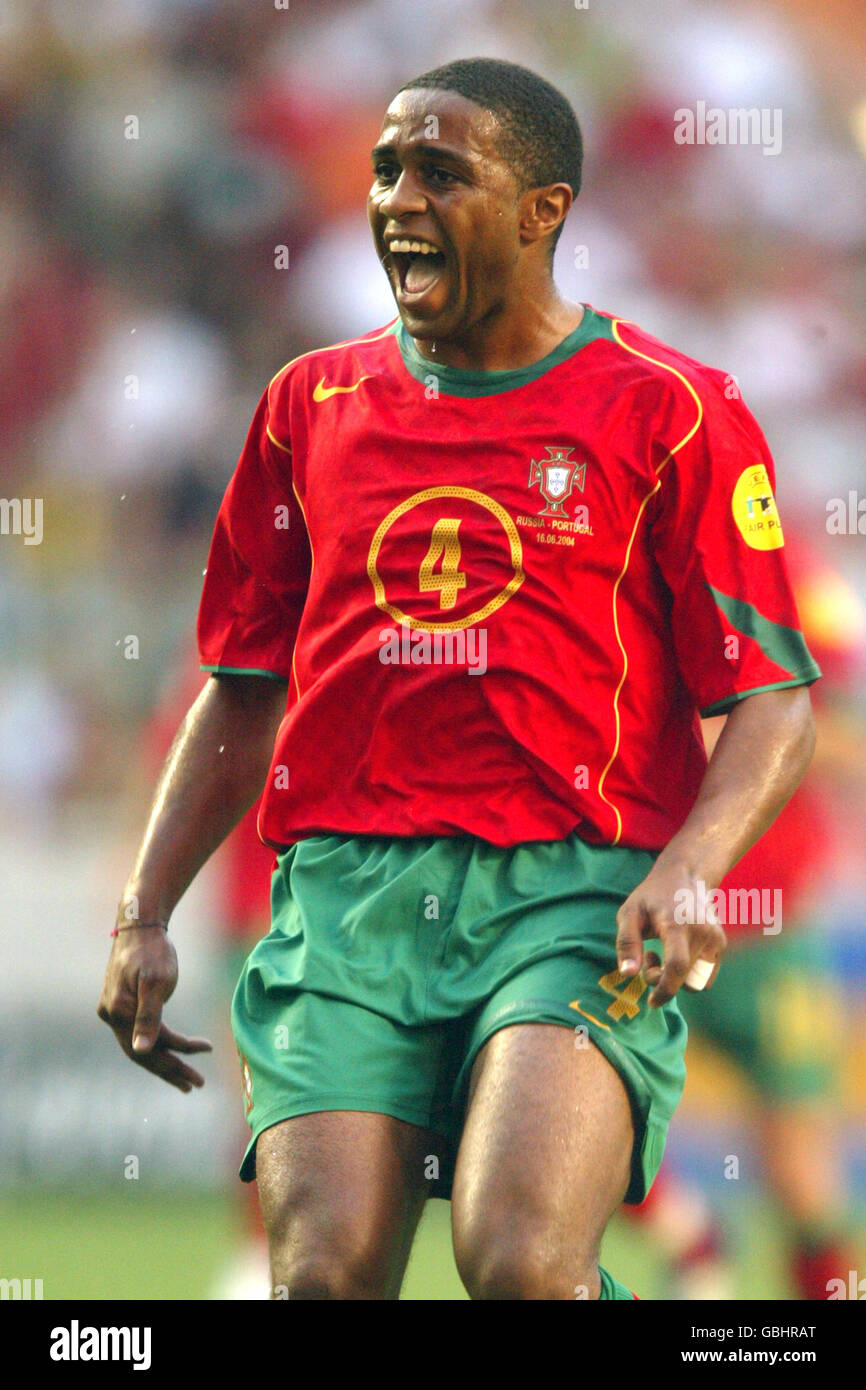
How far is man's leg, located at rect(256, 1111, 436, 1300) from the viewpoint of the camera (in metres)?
2.33

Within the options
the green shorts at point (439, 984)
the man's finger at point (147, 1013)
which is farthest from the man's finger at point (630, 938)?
the man's finger at point (147, 1013)

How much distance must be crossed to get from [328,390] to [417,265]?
268 mm

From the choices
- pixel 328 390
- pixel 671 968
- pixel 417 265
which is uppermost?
pixel 417 265

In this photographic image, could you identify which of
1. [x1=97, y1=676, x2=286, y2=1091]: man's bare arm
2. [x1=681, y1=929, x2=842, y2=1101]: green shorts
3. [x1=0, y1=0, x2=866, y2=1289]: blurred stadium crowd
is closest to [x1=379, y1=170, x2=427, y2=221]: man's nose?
[x1=97, y1=676, x2=286, y2=1091]: man's bare arm

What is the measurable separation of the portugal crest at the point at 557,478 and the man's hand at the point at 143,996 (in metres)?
0.85

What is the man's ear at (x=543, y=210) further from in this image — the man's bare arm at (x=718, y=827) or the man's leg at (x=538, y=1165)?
the man's leg at (x=538, y=1165)

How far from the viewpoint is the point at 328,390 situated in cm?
288

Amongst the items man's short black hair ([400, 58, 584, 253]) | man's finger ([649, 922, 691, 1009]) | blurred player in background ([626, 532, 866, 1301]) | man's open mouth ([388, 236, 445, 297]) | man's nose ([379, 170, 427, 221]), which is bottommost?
blurred player in background ([626, 532, 866, 1301])

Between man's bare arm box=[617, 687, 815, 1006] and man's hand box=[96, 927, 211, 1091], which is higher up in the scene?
man's bare arm box=[617, 687, 815, 1006]

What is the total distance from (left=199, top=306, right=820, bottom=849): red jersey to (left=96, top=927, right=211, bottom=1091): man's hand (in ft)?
0.81

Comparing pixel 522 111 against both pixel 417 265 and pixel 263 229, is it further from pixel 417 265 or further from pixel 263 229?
pixel 263 229

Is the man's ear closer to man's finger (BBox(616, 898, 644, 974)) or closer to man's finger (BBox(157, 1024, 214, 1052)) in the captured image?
man's finger (BBox(616, 898, 644, 974))

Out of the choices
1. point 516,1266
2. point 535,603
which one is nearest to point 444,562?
point 535,603
